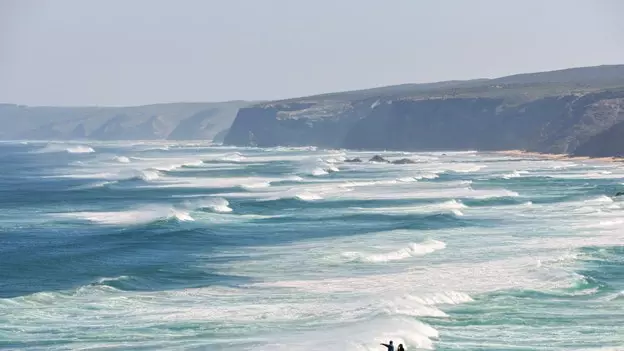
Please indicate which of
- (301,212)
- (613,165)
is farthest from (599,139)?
(301,212)

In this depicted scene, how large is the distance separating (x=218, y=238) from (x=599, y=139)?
7422 centimetres

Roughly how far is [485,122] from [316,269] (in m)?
119

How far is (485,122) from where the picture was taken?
157 metres

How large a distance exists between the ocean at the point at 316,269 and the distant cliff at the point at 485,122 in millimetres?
49829

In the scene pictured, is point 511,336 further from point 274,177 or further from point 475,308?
point 274,177

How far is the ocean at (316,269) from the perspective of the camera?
29766mm

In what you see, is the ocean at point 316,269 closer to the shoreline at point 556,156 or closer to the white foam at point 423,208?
the white foam at point 423,208

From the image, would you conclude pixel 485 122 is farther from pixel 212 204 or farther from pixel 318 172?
pixel 212 204

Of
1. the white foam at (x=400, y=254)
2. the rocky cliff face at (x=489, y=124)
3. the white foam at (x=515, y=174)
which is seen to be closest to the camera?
the white foam at (x=400, y=254)

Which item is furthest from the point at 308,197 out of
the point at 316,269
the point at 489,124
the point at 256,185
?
the point at 489,124

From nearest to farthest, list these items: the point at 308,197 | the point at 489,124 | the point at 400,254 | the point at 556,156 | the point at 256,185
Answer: the point at 400,254 → the point at 308,197 → the point at 256,185 → the point at 556,156 → the point at 489,124

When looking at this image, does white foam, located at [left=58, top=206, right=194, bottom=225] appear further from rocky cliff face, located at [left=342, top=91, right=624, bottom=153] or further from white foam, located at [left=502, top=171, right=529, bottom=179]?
rocky cliff face, located at [left=342, top=91, right=624, bottom=153]

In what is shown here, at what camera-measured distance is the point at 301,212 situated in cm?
→ 6306

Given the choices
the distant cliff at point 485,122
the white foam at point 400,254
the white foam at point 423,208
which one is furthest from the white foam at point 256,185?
the distant cliff at point 485,122
